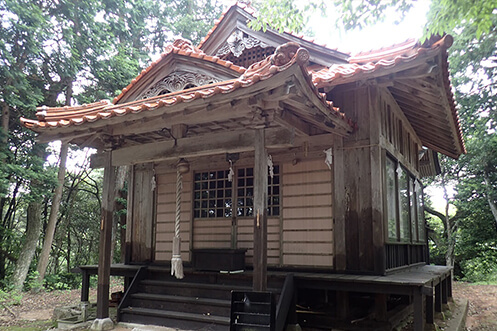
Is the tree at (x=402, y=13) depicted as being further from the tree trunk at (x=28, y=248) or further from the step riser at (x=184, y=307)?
the tree trunk at (x=28, y=248)

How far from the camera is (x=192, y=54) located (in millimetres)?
6484

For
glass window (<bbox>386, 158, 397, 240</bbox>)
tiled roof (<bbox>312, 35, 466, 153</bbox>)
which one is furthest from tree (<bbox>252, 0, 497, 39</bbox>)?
glass window (<bbox>386, 158, 397, 240</bbox>)

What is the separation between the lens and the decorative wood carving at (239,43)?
26.8ft

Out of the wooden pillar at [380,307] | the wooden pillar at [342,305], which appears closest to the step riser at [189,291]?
the wooden pillar at [342,305]

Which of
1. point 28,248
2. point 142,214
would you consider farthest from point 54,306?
point 28,248

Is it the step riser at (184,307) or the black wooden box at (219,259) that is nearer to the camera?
the step riser at (184,307)

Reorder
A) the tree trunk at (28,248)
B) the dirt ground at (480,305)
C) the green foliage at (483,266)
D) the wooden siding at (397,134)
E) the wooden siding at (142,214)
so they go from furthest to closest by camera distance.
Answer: the green foliage at (483,266) → the tree trunk at (28,248) → the wooden siding at (142,214) → the dirt ground at (480,305) → the wooden siding at (397,134)

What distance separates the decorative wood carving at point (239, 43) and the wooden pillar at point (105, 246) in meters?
3.45

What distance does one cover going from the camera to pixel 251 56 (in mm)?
8266

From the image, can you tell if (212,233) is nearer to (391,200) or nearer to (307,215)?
(307,215)

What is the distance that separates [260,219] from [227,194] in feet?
8.67

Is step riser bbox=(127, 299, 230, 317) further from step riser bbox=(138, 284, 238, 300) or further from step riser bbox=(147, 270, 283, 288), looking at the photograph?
step riser bbox=(147, 270, 283, 288)

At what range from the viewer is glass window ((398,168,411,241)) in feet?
25.5

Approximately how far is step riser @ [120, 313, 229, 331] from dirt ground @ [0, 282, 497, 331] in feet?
5.24
